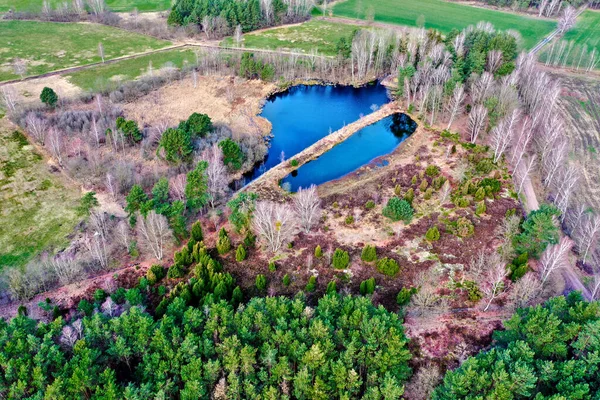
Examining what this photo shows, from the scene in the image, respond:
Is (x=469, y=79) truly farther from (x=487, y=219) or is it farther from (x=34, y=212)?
(x=34, y=212)

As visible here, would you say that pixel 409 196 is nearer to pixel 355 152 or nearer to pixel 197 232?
pixel 355 152

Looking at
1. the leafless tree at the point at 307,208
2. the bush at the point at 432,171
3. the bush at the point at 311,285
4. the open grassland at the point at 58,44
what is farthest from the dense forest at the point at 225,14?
the bush at the point at 311,285

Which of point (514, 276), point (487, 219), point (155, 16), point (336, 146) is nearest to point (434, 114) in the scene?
point (336, 146)

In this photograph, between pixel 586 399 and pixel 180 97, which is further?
pixel 180 97

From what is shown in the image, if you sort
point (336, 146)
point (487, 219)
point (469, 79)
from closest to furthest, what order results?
point (487, 219), point (336, 146), point (469, 79)

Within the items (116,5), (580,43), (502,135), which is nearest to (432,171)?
(502,135)

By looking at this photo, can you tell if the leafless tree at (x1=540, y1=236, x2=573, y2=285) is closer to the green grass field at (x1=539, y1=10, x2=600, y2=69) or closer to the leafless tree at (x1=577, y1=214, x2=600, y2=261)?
the leafless tree at (x1=577, y1=214, x2=600, y2=261)
